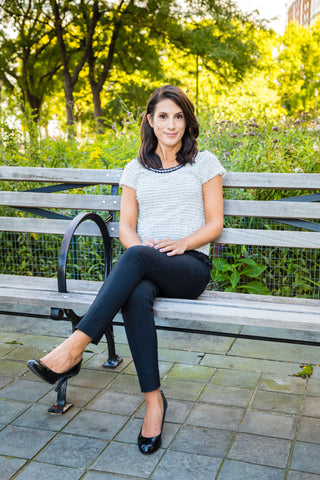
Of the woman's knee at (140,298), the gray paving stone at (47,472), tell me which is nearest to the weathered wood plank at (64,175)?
the woman's knee at (140,298)

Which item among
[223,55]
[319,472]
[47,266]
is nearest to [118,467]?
[319,472]

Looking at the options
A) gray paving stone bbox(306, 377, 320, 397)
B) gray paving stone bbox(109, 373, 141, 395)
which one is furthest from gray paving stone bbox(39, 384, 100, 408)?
gray paving stone bbox(306, 377, 320, 397)

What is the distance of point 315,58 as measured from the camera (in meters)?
27.3

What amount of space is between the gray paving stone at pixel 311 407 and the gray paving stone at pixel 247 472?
1.81 ft

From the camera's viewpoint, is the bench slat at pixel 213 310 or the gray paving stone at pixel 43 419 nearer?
the bench slat at pixel 213 310

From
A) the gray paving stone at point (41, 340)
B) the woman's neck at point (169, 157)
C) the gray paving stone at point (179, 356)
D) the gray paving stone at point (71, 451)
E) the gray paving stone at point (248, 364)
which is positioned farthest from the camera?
the gray paving stone at point (41, 340)

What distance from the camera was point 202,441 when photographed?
96.4 inches

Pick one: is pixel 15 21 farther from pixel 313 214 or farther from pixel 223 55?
pixel 313 214

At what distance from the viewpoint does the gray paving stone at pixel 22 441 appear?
7.74 feet

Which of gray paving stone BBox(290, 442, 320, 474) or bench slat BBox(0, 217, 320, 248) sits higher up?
bench slat BBox(0, 217, 320, 248)

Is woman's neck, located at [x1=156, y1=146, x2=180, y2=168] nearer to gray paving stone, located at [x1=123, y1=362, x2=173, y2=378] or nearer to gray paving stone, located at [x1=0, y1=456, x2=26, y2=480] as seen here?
gray paving stone, located at [x1=123, y1=362, x2=173, y2=378]

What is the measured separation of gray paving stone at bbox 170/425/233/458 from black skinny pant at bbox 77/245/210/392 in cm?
28

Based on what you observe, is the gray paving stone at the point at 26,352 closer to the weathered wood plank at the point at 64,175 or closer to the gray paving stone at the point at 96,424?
the gray paving stone at the point at 96,424

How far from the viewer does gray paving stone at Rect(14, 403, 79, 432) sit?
2596mm
